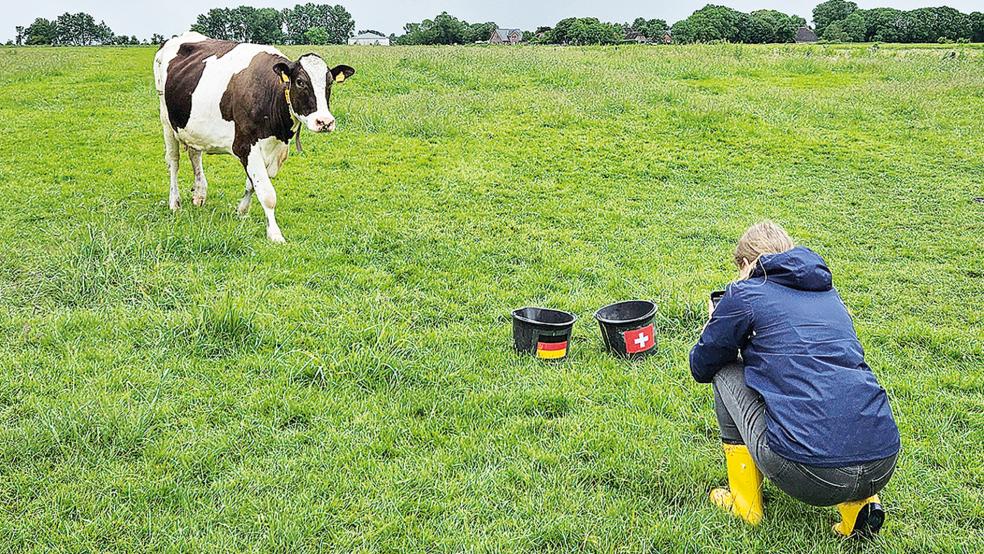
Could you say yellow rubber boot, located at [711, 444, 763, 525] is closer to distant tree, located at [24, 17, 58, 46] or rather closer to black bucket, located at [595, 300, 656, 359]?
black bucket, located at [595, 300, 656, 359]

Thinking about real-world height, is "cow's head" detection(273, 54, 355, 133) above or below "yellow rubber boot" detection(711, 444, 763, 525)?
above

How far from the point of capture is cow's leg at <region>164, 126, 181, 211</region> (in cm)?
894

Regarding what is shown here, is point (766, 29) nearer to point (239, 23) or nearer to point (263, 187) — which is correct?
point (239, 23)

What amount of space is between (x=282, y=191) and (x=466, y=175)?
8.35ft

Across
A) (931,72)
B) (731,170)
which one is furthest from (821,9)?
(731,170)

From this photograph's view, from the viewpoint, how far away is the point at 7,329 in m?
5.22

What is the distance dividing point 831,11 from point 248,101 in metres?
83.3

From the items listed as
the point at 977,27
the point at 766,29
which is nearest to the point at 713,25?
the point at 766,29

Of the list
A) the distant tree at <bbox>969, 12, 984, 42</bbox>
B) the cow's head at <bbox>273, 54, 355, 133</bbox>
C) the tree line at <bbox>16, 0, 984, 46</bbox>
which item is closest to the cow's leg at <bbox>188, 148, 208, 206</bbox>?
the cow's head at <bbox>273, 54, 355, 133</bbox>

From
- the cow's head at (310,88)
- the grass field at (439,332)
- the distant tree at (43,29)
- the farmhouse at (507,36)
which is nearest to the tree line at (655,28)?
the distant tree at (43,29)

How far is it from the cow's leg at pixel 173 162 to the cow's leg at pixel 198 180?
170 millimetres

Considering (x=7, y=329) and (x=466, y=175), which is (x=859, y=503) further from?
(x=466, y=175)

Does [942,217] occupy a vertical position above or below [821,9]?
below

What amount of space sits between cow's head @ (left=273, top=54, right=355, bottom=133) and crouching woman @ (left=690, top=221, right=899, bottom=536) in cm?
518
